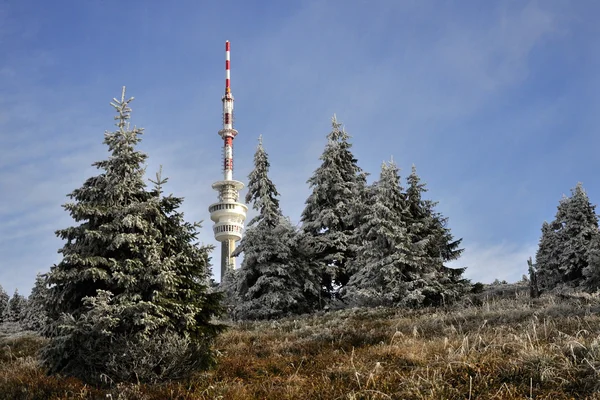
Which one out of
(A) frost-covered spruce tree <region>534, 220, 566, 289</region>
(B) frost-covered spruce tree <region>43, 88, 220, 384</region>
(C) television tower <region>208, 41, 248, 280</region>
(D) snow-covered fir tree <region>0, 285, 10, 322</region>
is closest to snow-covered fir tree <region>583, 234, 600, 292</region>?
(A) frost-covered spruce tree <region>534, 220, 566, 289</region>

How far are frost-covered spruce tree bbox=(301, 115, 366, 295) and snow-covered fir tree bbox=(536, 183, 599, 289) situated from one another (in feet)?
67.5

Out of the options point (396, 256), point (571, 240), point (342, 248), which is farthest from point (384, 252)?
point (571, 240)

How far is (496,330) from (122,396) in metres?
8.03

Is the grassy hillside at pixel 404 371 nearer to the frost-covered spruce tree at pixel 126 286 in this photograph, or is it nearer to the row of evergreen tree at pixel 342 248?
the frost-covered spruce tree at pixel 126 286

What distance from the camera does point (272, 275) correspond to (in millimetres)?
28703

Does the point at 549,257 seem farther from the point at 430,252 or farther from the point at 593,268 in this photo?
the point at 430,252

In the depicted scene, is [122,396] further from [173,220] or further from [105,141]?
[105,141]

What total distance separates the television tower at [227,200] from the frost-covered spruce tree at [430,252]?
108 m

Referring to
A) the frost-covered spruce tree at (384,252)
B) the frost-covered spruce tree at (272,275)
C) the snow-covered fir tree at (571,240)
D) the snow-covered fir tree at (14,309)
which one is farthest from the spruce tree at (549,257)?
the snow-covered fir tree at (14,309)

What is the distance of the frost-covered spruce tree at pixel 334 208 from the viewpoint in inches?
1220

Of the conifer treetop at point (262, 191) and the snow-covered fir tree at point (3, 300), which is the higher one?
the conifer treetop at point (262, 191)

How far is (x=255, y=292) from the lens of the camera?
28.7 metres

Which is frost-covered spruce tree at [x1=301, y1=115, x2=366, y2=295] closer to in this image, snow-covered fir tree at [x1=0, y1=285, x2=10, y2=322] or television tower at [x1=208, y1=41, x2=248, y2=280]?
snow-covered fir tree at [x1=0, y1=285, x2=10, y2=322]

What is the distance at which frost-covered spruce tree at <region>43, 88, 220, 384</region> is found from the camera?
1027 centimetres
